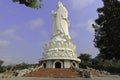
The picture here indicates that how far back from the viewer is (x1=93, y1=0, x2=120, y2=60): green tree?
36344 mm

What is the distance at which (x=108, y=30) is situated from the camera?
37125mm

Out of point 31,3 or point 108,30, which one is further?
point 108,30

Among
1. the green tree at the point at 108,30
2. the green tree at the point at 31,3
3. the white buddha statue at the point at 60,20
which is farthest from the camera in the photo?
the white buddha statue at the point at 60,20

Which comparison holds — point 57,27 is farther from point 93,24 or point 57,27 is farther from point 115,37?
point 115,37

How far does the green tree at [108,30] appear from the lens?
1431 inches

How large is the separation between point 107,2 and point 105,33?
4.43 meters

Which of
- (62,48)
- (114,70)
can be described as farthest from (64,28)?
(114,70)

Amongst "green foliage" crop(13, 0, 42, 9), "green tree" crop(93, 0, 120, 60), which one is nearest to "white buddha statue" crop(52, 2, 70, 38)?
"green tree" crop(93, 0, 120, 60)

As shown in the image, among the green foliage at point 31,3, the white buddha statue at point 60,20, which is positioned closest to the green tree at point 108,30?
the white buddha statue at point 60,20

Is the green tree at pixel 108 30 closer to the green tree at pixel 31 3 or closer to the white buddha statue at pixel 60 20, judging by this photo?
the white buddha statue at pixel 60 20

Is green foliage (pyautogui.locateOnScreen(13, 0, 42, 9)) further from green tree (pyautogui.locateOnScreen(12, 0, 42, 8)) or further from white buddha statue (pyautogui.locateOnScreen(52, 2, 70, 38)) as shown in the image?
white buddha statue (pyautogui.locateOnScreen(52, 2, 70, 38))

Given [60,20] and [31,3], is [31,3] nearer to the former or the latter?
[31,3]

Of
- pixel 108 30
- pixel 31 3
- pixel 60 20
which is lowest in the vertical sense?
pixel 31 3

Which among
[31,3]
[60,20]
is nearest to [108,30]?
[60,20]
